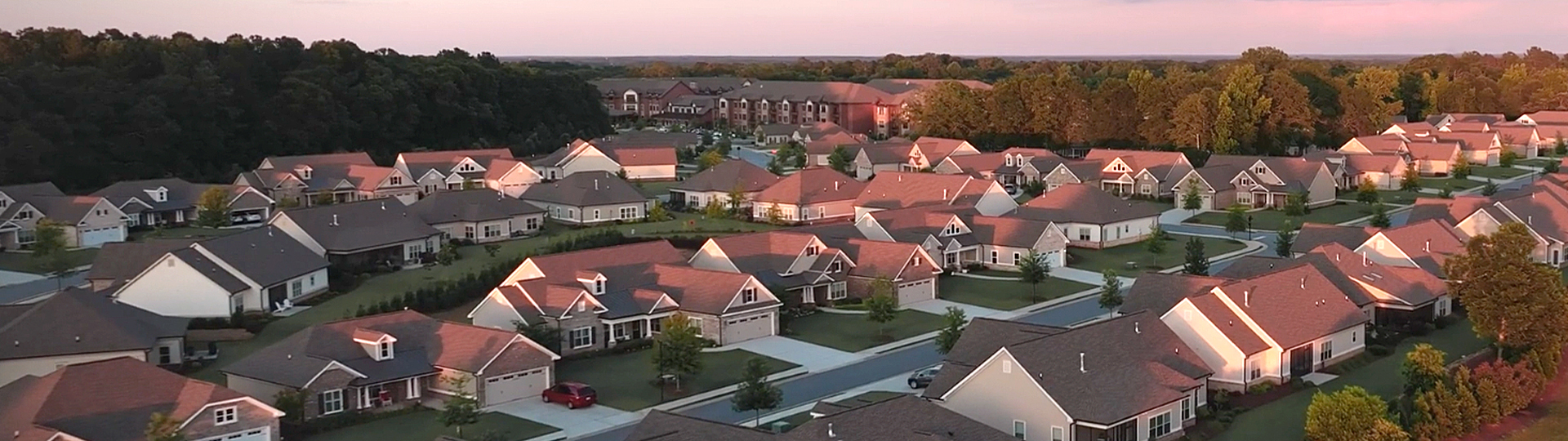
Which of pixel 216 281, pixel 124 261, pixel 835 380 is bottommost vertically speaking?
pixel 835 380

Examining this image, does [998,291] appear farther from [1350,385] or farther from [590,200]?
[590,200]

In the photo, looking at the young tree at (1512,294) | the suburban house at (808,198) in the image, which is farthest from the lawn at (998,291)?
the suburban house at (808,198)

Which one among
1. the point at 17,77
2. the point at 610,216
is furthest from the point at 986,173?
the point at 17,77

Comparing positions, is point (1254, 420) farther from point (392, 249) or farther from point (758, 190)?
point (758, 190)

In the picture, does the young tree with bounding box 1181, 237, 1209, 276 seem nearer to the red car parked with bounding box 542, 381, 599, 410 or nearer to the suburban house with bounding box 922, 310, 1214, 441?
the suburban house with bounding box 922, 310, 1214, 441

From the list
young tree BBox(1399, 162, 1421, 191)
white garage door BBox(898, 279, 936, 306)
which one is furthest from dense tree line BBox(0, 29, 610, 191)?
young tree BBox(1399, 162, 1421, 191)

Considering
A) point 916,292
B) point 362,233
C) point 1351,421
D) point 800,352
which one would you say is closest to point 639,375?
point 800,352
